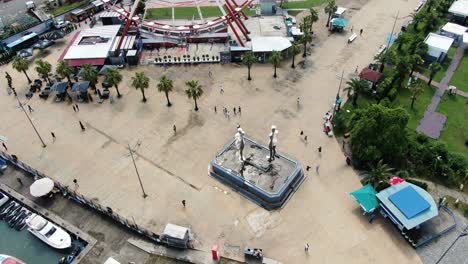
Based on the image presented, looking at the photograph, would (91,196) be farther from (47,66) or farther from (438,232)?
(438,232)

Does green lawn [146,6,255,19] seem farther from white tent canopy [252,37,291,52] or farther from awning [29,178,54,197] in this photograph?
awning [29,178,54,197]

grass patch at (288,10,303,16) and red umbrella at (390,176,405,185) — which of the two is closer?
red umbrella at (390,176,405,185)

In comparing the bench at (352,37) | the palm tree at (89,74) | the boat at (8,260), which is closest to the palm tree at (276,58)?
the bench at (352,37)

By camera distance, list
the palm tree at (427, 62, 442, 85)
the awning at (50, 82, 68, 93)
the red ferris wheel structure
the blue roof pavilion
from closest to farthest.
Answer: the blue roof pavilion < the awning at (50, 82, 68, 93) < the palm tree at (427, 62, 442, 85) < the red ferris wheel structure

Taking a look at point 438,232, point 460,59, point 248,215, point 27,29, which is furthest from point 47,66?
point 460,59

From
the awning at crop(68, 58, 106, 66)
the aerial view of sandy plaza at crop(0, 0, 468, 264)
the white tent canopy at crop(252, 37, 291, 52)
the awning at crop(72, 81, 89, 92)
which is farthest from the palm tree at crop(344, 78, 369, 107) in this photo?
the awning at crop(68, 58, 106, 66)

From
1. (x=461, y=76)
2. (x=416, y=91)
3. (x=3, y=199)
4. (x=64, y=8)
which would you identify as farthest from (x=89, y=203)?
(x=64, y=8)
